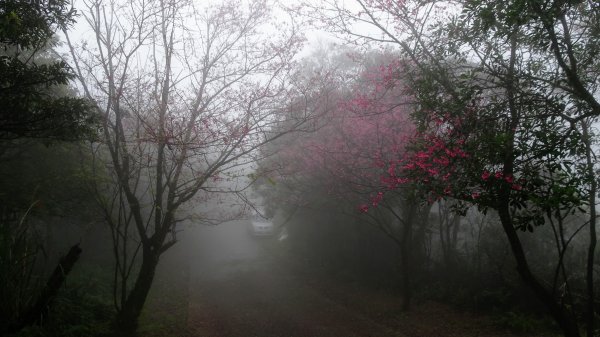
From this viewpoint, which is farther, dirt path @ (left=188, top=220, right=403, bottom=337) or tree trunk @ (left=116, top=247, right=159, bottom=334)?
dirt path @ (left=188, top=220, right=403, bottom=337)

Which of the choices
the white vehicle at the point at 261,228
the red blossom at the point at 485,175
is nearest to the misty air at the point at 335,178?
the red blossom at the point at 485,175

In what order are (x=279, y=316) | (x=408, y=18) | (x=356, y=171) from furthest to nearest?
(x=356, y=171), (x=279, y=316), (x=408, y=18)

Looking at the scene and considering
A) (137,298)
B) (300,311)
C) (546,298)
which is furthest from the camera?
(300,311)

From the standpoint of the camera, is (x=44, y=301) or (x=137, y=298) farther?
(x=137, y=298)

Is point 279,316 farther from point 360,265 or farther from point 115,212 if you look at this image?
point 115,212

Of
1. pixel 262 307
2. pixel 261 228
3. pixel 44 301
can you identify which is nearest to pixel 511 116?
pixel 44 301

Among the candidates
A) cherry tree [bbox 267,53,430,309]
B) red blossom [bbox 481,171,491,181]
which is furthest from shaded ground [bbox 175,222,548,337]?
red blossom [bbox 481,171,491,181]

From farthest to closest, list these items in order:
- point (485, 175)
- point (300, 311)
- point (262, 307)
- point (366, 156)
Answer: point (262, 307) → point (300, 311) → point (366, 156) → point (485, 175)

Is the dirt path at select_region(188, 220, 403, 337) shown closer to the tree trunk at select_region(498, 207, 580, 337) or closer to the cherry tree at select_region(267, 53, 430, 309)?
the cherry tree at select_region(267, 53, 430, 309)

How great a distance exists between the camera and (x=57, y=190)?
9.91 m

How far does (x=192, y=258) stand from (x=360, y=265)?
35.1 ft

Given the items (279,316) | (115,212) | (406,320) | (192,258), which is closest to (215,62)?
(279,316)

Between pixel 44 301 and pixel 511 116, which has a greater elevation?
pixel 511 116

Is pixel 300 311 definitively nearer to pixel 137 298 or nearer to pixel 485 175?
pixel 137 298
